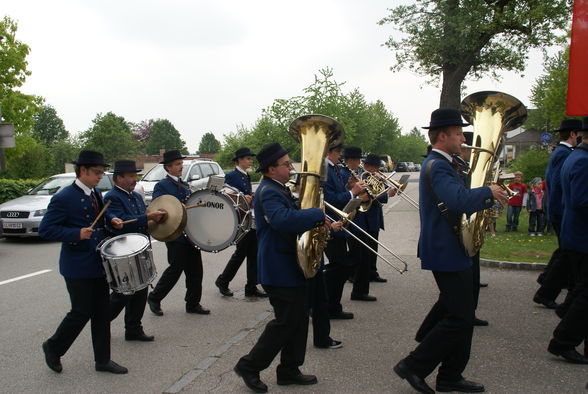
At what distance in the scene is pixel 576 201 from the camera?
4.62 metres

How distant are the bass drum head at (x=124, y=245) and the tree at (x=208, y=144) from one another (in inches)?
4507

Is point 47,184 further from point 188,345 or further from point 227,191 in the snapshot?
point 188,345

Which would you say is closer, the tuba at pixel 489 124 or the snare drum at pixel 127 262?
the snare drum at pixel 127 262

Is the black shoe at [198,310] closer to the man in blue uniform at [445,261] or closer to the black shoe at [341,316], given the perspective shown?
the black shoe at [341,316]

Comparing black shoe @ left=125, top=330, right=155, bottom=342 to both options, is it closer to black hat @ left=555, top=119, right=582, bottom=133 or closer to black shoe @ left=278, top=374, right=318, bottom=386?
black shoe @ left=278, top=374, right=318, bottom=386

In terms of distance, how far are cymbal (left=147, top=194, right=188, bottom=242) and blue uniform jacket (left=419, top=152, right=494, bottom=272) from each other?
2555mm

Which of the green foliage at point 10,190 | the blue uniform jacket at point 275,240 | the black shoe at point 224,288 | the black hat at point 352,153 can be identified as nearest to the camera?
the blue uniform jacket at point 275,240

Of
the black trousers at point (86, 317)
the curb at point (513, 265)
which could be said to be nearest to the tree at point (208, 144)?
the curb at point (513, 265)

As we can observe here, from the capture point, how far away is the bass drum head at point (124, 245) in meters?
4.70

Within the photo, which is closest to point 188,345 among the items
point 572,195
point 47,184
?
point 572,195

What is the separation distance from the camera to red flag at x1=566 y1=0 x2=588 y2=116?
3986 mm

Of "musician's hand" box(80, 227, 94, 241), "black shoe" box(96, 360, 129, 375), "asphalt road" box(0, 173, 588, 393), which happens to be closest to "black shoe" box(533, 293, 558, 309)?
"asphalt road" box(0, 173, 588, 393)

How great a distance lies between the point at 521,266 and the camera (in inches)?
344

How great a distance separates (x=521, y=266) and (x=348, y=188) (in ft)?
12.5
